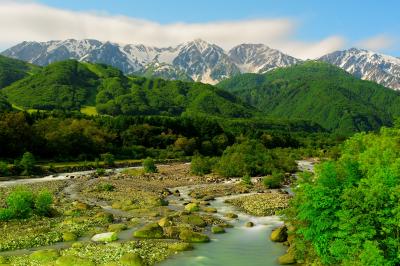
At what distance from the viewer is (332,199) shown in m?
34.1

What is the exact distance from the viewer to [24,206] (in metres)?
58.2

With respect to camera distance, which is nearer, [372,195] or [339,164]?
[372,195]

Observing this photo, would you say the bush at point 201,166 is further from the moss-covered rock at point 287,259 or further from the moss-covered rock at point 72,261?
the moss-covered rock at point 72,261

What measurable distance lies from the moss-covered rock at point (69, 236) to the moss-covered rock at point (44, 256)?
5741 mm

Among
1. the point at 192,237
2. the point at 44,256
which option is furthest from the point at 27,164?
the point at 44,256

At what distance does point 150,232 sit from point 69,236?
9.05m

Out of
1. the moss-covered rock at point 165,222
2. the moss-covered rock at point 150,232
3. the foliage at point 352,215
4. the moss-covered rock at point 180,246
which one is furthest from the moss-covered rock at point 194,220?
the foliage at point 352,215

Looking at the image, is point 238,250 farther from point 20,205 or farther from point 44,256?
point 20,205

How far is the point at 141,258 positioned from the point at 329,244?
16916 mm

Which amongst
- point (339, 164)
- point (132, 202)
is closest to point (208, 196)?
point (132, 202)

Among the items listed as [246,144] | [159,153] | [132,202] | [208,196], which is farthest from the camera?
[159,153]

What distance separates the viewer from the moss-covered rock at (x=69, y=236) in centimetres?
4748

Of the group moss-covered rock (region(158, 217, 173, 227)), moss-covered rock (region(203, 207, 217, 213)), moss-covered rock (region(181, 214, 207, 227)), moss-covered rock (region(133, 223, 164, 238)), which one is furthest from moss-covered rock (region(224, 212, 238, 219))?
moss-covered rock (region(133, 223, 164, 238))

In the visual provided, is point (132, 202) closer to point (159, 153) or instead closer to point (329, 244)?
point (329, 244)
